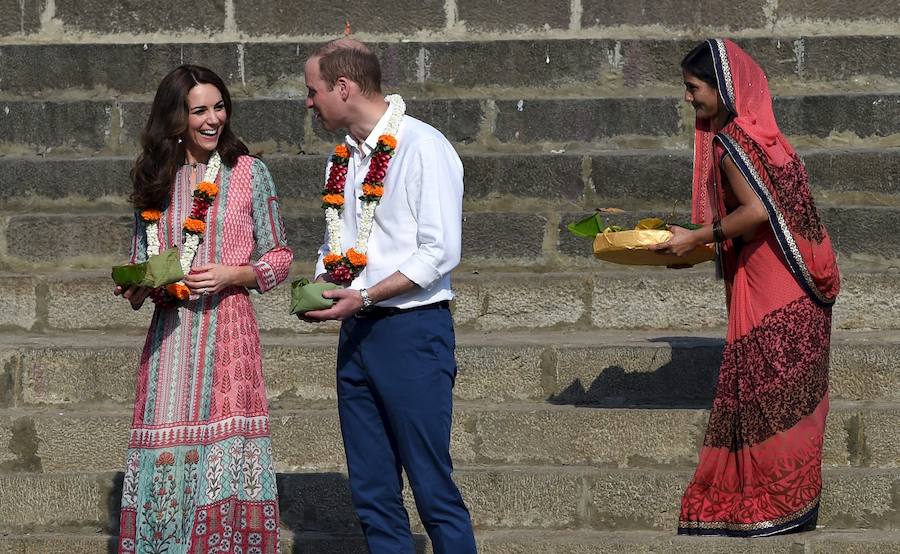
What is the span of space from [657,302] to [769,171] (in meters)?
1.77

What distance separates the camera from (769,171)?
5.64 metres

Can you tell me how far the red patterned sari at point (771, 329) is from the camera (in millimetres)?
5676

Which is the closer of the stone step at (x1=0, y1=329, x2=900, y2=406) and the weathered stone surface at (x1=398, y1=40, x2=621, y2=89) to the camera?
the stone step at (x1=0, y1=329, x2=900, y2=406)

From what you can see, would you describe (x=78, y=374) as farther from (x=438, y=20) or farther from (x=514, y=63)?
(x=438, y=20)

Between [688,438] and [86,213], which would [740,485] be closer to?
[688,438]

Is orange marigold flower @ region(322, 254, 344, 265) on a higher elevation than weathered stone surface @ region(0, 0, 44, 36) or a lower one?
lower

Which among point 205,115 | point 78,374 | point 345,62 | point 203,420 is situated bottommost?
point 78,374

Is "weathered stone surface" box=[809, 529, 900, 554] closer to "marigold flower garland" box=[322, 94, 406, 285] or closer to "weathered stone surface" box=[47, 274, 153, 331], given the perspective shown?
"marigold flower garland" box=[322, 94, 406, 285]

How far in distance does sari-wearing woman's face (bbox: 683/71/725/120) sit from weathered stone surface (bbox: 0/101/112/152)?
147 inches

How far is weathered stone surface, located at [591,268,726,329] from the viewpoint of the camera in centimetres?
731

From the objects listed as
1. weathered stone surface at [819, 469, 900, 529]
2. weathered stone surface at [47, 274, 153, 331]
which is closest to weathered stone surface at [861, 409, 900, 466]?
weathered stone surface at [819, 469, 900, 529]

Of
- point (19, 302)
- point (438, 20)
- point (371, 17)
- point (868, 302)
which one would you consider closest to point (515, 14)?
point (438, 20)

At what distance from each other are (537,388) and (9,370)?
2.32 meters

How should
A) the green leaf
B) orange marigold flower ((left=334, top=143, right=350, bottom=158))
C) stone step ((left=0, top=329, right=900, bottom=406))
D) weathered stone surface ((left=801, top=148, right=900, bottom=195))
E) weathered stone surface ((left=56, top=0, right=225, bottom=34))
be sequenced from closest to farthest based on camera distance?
orange marigold flower ((left=334, top=143, right=350, bottom=158)), the green leaf, stone step ((left=0, top=329, right=900, bottom=406)), weathered stone surface ((left=801, top=148, right=900, bottom=195)), weathered stone surface ((left=56, top=0, right=225, bottom=34))
